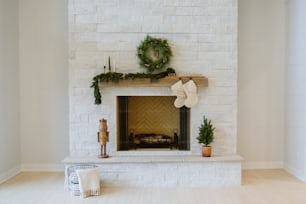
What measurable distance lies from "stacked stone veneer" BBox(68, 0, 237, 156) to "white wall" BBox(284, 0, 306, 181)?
0.92 meters

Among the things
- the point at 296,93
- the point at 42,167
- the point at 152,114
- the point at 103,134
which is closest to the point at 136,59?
the point at 152,114

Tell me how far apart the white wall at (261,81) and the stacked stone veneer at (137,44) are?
25.0 inches

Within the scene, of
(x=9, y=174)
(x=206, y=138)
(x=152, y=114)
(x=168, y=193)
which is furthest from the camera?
(x=152, y=114)

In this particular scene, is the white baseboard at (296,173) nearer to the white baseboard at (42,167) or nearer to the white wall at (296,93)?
the white wall at (296,93)

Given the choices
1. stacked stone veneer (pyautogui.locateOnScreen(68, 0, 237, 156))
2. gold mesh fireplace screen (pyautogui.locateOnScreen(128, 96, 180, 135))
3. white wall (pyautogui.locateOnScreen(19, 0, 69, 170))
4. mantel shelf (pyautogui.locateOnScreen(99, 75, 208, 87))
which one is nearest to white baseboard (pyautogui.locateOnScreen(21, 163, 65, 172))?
white wall (pyautogui.locateOnScreen(19, 0, 69, 170))

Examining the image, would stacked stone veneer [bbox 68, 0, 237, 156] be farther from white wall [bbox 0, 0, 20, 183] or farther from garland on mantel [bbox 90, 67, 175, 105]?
white wall [bbox 0, 0, 20, 183]

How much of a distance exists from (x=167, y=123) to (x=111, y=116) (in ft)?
2.58

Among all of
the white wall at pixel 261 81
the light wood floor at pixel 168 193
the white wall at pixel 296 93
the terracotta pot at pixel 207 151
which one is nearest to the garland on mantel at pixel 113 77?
the terracotta pot at pixel 207 151

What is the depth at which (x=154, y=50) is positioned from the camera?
4.34 metres

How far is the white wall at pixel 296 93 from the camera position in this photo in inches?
175

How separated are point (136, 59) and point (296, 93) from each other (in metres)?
2.27

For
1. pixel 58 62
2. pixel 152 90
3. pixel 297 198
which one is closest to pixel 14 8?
pixel 58 62

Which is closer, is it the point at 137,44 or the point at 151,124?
the point at 137,44

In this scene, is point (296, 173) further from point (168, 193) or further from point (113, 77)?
point (113, 77)
